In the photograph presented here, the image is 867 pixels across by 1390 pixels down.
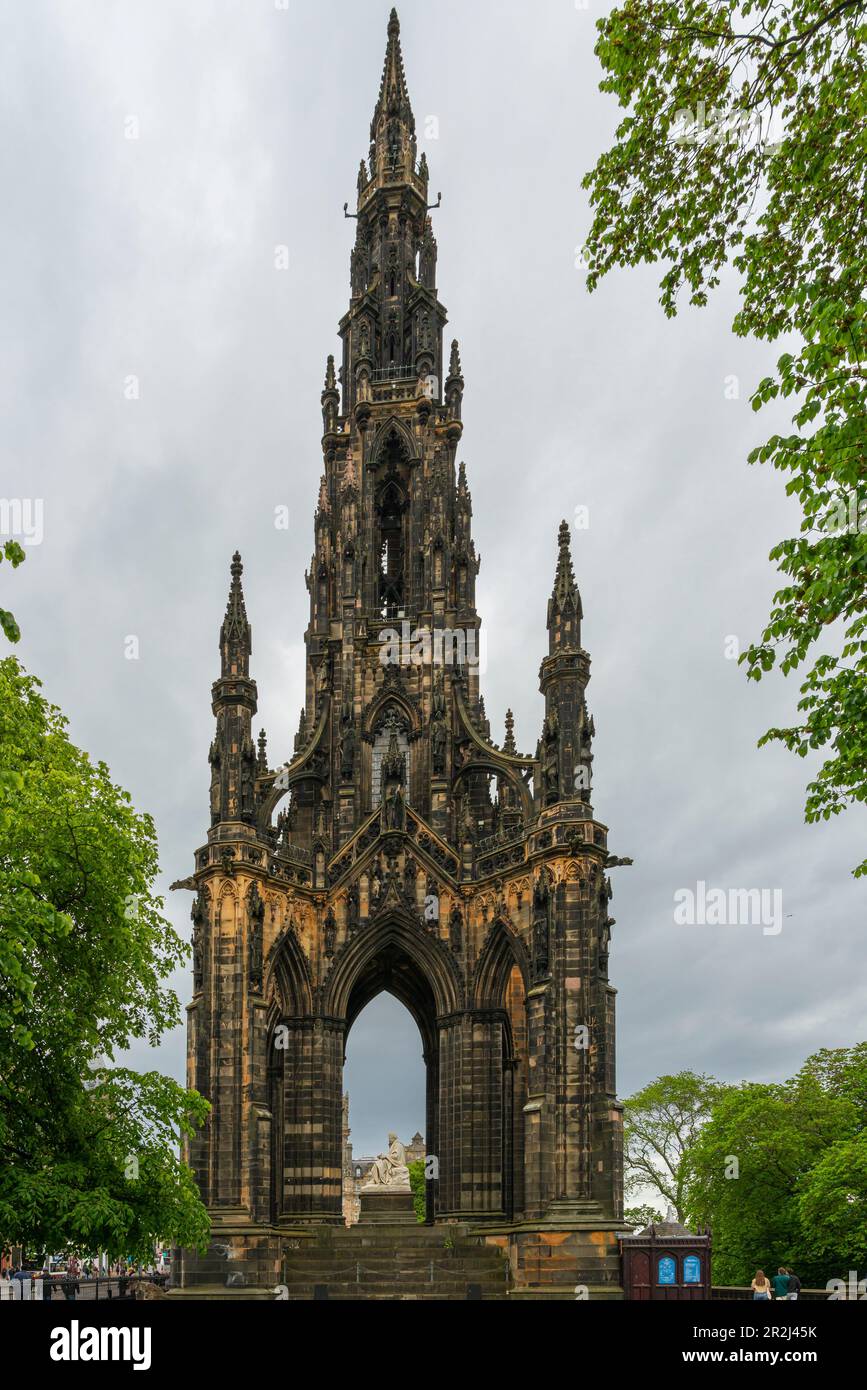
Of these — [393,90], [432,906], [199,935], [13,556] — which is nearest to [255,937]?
[199,935]

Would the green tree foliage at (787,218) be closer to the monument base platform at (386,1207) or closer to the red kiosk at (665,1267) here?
the red kiosk at (665,1267)

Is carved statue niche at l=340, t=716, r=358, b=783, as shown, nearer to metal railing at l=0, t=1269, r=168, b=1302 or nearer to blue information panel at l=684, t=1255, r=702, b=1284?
metal railing at l=0, t=1269, r=168, b=1302

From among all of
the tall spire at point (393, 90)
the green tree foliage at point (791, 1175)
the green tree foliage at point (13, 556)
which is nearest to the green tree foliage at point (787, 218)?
the green tree foliage at point (13, 556)

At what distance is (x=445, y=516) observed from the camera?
4181 cm

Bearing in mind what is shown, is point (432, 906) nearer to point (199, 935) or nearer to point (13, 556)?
point (199, 935)

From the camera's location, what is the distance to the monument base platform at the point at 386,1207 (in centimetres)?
3622

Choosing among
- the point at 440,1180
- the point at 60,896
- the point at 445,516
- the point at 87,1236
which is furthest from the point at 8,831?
the point at 445,516

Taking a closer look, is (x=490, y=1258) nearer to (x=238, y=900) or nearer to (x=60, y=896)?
(x=238, y=900)

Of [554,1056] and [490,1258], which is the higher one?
[554,1056]

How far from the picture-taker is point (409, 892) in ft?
118

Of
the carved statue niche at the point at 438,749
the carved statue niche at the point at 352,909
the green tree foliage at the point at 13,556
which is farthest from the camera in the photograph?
the carved statue niche at the point at 438,749

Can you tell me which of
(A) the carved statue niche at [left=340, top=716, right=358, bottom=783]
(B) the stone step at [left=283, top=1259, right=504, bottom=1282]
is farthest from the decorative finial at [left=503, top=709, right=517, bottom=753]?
(B) the stone step at [left=283, top=1259, right=504, bottom=1282]

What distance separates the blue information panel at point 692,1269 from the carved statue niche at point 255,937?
1187cm

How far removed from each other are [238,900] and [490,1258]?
10.6m
